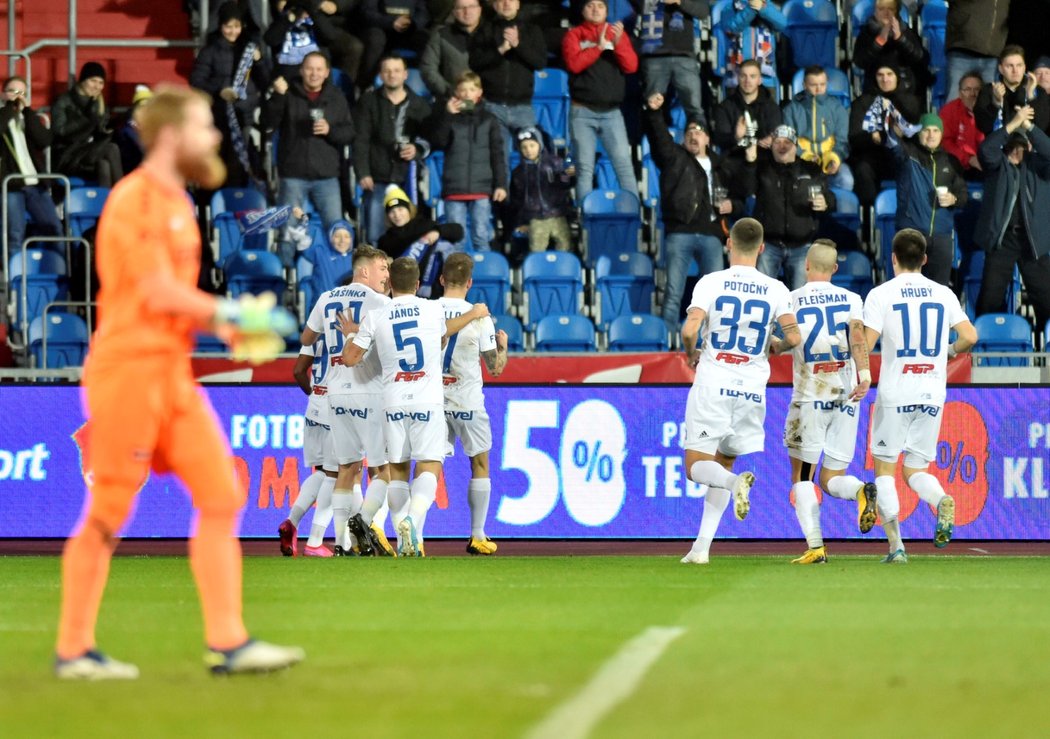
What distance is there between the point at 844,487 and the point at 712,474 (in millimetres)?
1159

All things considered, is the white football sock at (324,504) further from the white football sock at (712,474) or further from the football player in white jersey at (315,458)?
the white football sock at (712,474)

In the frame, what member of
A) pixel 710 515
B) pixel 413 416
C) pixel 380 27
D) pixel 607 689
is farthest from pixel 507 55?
pixel 607 689

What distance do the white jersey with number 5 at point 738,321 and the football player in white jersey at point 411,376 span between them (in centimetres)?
195

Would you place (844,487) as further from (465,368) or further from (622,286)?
(622,286)

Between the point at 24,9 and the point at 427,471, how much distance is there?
508 inches

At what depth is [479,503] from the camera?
13875 millimetres

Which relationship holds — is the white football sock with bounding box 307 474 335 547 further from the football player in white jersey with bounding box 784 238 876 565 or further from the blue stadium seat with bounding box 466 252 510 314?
the blue stadium seat with bounding box 466 252 510 314

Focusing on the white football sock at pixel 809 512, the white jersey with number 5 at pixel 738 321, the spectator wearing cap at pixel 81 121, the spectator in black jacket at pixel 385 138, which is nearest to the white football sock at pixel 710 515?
the white football sock at pixel 809 512

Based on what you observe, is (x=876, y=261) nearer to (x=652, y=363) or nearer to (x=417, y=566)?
(x=652, y=363)

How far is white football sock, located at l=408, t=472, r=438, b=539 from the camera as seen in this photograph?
1302 centimetres

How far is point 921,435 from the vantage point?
12.4 metres

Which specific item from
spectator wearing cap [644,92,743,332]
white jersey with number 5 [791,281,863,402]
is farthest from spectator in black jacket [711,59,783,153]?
white jersey with number 5 [791,281,863,402]

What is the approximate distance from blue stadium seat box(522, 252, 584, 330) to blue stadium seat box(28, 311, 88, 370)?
4.77 metres

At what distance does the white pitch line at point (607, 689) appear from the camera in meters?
4.71
